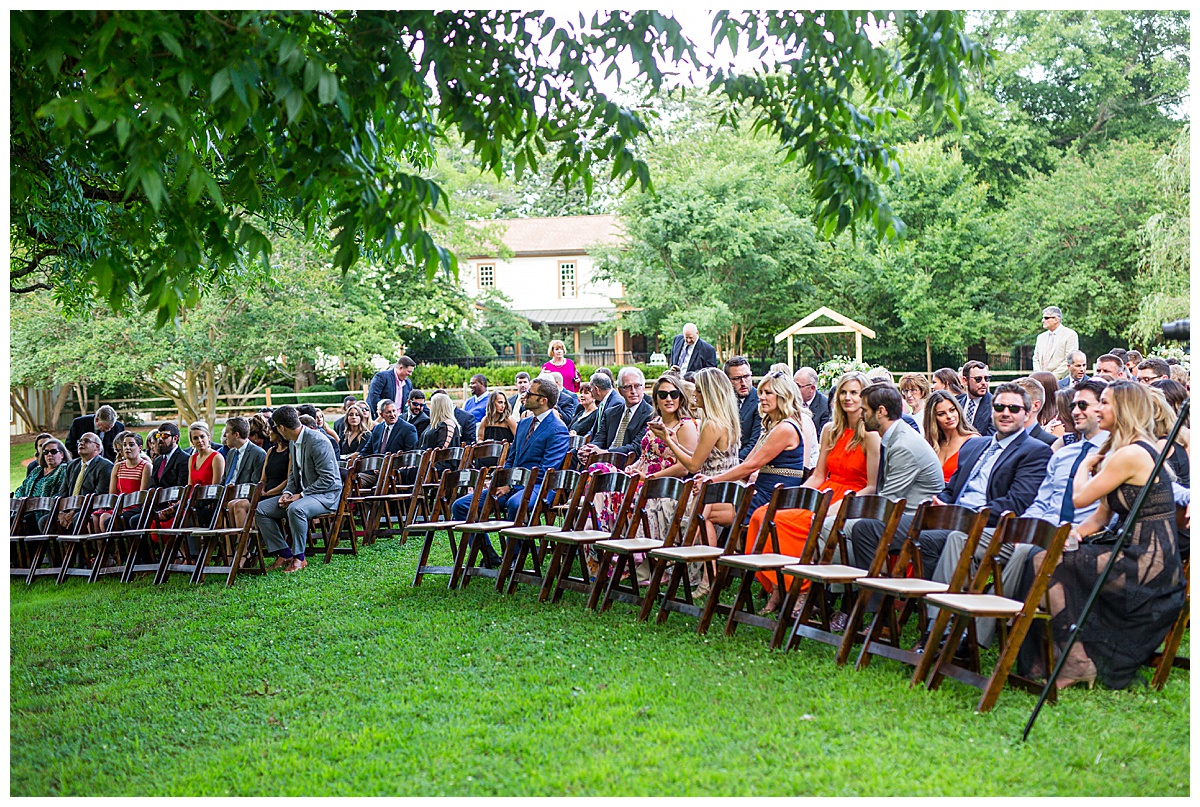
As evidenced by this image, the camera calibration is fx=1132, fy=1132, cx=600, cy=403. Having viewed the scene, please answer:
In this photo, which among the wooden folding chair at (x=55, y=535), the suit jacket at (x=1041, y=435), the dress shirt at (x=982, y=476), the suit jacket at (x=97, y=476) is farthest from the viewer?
the suit jacket at (x=97, y=476)

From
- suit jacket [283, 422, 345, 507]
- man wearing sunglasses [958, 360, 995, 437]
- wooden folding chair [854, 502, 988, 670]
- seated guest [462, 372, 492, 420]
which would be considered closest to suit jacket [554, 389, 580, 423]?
seated guest [462, 372, 492, 420]

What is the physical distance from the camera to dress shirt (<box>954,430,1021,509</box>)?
265 inches

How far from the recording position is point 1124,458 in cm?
529

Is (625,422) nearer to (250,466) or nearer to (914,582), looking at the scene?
(250,466)

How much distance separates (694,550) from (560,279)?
149ft

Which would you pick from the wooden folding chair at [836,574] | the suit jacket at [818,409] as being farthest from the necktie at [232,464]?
the wooden folding chair at [836,574]

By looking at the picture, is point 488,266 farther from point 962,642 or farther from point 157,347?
point 962,642

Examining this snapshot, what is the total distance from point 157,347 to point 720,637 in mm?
20492

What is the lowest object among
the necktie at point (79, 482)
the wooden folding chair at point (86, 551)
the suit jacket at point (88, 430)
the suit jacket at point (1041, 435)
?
the wooden folding chair at point (86, 551)

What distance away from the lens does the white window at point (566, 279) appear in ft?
169

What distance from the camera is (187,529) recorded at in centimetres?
980

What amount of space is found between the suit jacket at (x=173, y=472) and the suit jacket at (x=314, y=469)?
169cm

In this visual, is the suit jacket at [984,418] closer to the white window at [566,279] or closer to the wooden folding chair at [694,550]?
the wooden folding chair at [694,550]

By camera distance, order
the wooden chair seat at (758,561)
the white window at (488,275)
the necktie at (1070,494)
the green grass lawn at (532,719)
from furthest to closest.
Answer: the white window at (488,275) < the wooden chair seat at (758,561) < the necktie at (1070,494) < the green grass lawn at (532,719)
